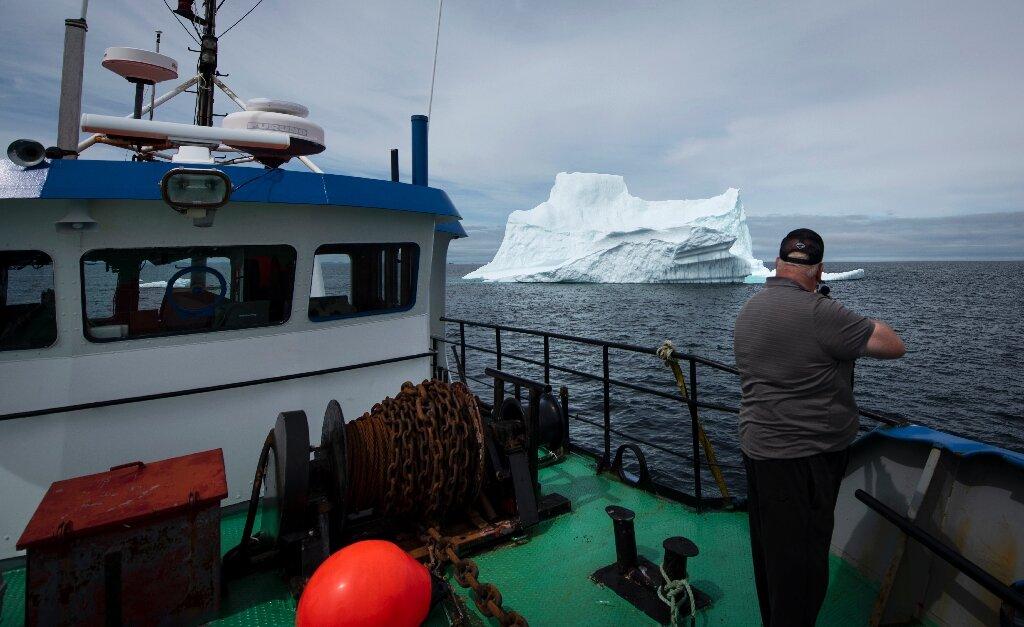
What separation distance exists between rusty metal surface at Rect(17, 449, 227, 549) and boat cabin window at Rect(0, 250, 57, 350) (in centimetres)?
125

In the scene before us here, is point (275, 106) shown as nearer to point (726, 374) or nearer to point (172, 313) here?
point (172, 313)

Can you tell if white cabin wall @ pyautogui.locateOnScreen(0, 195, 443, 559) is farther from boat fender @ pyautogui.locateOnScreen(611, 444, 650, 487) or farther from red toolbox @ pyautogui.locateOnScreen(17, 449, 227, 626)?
boat fender @ pyautogui.locateOnScreen(611, 444, 650, 487)

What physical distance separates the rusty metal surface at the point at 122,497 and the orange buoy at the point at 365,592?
109cm

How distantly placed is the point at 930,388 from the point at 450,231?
2105 cm

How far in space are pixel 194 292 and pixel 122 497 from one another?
1751mm

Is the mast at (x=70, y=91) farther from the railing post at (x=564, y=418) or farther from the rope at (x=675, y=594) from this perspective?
the rope at (x=675, y=594)

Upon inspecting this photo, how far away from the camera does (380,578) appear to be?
2.04 metres

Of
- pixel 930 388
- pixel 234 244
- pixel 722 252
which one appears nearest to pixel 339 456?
pixel 234 244

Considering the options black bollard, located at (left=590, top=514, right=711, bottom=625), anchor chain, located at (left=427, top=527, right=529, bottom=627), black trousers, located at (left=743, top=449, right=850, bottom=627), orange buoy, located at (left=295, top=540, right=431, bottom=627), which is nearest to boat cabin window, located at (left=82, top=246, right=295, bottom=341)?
anchor chain, located at (left=427, top=527, right=529, bottom=627)

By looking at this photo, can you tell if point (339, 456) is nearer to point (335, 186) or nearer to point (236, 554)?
point (236, 554)

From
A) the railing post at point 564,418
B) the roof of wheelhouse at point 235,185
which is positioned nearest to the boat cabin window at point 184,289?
the roof of wheelhouse at point 235,185

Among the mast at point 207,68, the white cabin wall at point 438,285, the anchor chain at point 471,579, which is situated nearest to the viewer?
the anchor chain at point 471,579

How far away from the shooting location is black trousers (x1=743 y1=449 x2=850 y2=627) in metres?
2.26

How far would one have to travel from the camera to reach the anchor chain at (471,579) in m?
2.62
